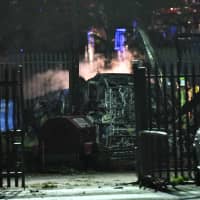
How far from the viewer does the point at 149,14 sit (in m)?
26.2

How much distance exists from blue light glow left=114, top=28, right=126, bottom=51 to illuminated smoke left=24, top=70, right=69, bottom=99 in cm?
706

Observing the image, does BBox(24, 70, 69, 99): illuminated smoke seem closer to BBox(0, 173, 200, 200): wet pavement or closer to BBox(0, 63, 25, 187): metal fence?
BBox(0, 63, 25, 187): metal fence

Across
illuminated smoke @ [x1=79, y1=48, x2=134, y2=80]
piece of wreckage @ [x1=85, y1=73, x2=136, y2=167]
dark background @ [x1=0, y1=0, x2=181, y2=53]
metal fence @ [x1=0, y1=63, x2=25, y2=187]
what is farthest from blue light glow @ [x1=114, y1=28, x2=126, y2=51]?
metal fence @ [x1=0, y1=63, x2=25, y2=187]

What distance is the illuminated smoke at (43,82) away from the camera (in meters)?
19.2

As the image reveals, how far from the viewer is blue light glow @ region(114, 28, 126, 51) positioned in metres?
26.4

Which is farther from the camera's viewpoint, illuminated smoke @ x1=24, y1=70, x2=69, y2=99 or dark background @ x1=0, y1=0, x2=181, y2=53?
dark background @ x1=0, y1=0, x2=181, y2=53

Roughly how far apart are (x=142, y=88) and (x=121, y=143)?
6299 mm

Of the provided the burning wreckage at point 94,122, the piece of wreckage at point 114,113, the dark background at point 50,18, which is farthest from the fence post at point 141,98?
the dark background at point 50,18

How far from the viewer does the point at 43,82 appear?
63.5 feet

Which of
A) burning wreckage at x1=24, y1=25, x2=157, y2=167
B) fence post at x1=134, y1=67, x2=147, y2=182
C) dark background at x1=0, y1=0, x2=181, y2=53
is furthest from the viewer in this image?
dark background at x1=0, y1=0, x2=181, y2=53

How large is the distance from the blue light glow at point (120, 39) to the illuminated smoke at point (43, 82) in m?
7.06

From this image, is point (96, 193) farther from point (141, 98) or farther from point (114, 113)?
point (114, 113)

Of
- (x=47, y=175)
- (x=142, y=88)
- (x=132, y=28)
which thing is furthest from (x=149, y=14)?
(x=142, y=88)

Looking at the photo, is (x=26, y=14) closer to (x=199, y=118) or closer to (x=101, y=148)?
(x=101, y=148)
